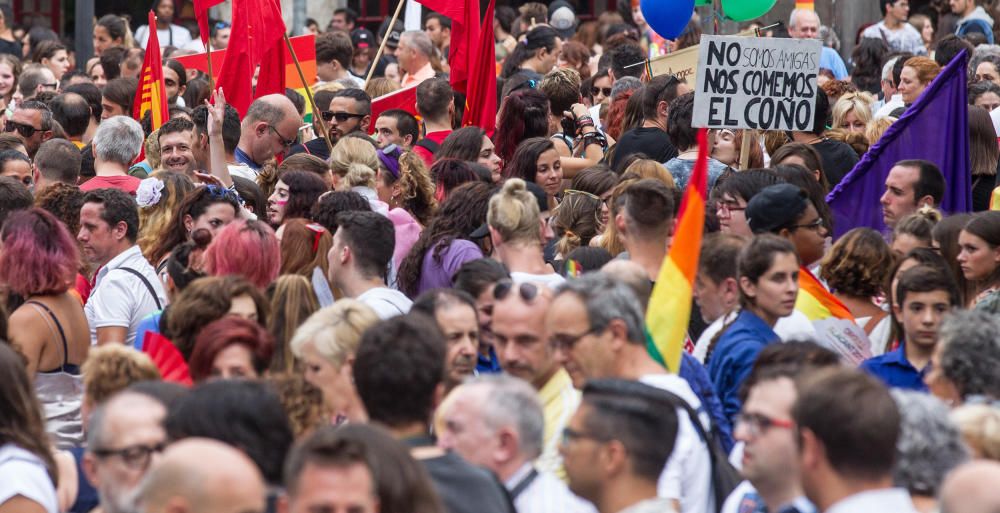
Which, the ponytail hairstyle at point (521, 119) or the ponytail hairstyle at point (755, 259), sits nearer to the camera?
the ponytail hairstyle at point (755, 259)

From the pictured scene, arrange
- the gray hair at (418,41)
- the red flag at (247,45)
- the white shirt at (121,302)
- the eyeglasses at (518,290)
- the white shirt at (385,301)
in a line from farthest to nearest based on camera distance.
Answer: the gray hair at (418,41), the red flag at (247,45), the white shirt at (121,302), the white shirt at (385,301), the eyeglasses at (518,290)

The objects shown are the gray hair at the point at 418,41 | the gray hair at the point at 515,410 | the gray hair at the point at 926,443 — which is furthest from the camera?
the gray hair at the point at 418,41

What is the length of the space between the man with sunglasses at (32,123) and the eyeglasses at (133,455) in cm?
677

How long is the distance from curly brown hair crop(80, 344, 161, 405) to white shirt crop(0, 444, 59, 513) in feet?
1.39

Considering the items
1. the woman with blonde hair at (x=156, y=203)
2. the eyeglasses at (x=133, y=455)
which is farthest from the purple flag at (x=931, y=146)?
the eyeglasses at (x=133, y=455)

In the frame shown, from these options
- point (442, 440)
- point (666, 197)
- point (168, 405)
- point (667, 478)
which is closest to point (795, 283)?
point (666, 197)

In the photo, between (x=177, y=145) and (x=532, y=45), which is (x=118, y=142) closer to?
(x=177, y=145)

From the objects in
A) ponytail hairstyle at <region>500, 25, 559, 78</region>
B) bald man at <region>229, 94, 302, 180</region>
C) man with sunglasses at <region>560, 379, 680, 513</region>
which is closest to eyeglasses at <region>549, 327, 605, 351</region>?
man with sunglasses at <region>560, 379, 680, 513</region>

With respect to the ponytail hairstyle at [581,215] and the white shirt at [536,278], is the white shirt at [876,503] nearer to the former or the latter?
the white shirt at [536,278]

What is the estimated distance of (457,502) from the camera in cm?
407

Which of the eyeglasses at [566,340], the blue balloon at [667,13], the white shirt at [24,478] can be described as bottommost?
the white shirt at [24,478]

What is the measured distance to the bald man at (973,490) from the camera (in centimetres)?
348

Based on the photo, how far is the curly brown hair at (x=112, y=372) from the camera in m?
4.94

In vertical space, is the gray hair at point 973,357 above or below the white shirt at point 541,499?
above
